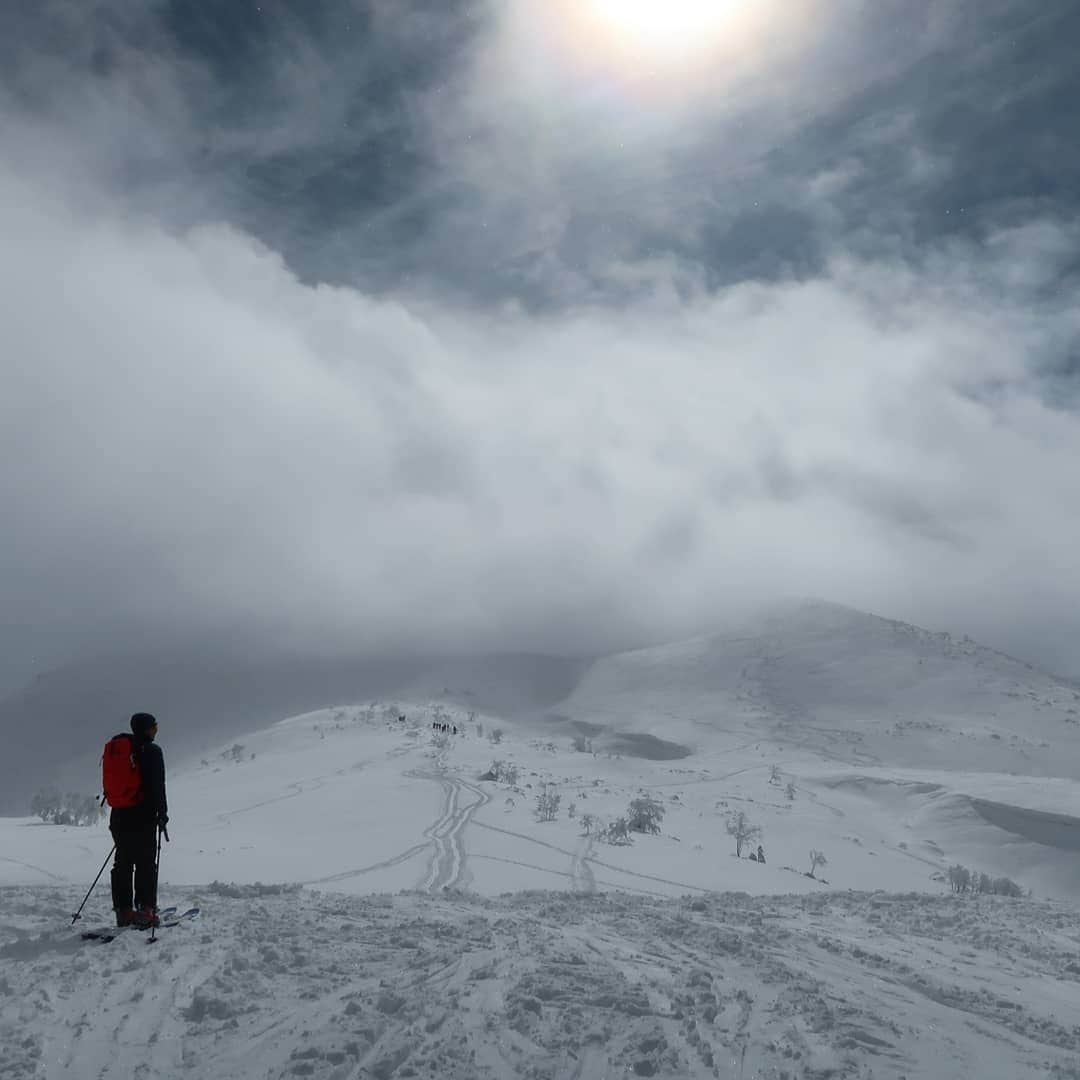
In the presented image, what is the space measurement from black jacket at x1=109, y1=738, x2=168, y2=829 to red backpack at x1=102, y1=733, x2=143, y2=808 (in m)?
0.05

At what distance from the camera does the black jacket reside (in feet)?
25.1

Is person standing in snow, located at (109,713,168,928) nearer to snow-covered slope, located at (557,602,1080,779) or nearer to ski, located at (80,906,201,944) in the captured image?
ski, located at (80,906,201,944)

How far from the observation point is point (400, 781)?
1307 inches

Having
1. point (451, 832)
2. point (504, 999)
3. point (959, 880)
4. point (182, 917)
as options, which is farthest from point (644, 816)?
point (504, 999)

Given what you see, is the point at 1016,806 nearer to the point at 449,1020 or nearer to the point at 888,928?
the point at 888,928

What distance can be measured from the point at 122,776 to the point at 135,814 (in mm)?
385

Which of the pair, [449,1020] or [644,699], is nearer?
[449,1020]

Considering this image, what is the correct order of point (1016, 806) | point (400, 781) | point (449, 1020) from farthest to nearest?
point (1016, 806) → point (400, 781) → point (449, 1020)

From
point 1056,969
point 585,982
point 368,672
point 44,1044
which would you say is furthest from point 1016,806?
point 368,672

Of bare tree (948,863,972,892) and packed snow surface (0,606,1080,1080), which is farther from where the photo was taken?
bare tree (948,863,972,892)

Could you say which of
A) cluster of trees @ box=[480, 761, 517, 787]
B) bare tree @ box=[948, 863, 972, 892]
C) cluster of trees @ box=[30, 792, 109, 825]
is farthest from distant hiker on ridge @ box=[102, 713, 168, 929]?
cluster of trees @ box=[480, 761, 517, 787]

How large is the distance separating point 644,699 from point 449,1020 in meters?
98.8

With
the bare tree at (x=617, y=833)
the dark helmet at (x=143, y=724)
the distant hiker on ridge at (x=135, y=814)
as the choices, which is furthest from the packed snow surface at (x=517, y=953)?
the dark helmet at (x=143, y=724)

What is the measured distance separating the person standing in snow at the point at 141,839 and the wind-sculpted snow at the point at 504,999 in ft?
1.52
